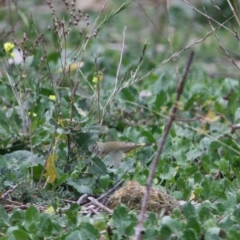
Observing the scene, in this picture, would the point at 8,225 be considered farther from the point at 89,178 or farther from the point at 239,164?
the point at 239,164

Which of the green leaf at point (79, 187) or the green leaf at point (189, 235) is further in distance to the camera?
the green leaf at point (79, 187)

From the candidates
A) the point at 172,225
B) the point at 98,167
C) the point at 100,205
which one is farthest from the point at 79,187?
the point at 172,225

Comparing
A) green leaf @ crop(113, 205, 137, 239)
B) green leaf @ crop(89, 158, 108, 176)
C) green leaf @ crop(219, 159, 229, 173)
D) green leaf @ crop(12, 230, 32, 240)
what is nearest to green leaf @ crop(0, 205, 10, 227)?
green leaf @ crop(12, 230, 32, 240)

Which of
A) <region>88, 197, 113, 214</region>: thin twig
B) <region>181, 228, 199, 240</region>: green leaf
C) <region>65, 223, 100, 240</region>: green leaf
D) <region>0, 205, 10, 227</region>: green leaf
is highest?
<region>181, 228, 199, 240</region>: green leaf

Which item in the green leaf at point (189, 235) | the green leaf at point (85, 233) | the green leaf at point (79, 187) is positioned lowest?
the green leaf at point (79, 187)

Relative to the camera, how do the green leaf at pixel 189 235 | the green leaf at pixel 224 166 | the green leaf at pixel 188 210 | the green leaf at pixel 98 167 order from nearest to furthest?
the green leaf at pixel 189 235 < the green leaf at pixel 188 210 < the green leaf at pixel 98 167 < the green leaf at pixel 224 166

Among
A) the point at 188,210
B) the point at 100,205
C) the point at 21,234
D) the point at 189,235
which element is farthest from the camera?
the point at 100,205

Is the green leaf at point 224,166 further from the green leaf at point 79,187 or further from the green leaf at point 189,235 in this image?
the green leaf at point 189,235

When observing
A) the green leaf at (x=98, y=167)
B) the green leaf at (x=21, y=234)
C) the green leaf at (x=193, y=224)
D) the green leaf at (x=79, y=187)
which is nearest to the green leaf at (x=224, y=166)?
the green leaf at (x=98, y=167)

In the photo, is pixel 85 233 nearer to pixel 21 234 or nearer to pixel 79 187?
pixel 21 234

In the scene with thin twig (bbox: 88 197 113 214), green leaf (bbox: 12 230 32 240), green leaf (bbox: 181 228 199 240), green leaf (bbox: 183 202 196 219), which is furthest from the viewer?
thin twig (bbox: 88 197 113 214)

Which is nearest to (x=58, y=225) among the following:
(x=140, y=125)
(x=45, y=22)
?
(x=140, y=125)

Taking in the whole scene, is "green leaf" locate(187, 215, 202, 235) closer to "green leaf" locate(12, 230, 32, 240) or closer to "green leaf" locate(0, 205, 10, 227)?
"green leaf" locate(12, 230, 32, 240)

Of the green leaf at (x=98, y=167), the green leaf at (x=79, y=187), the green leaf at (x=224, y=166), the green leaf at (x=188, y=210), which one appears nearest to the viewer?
the green leaf at (x=188, y=210)
